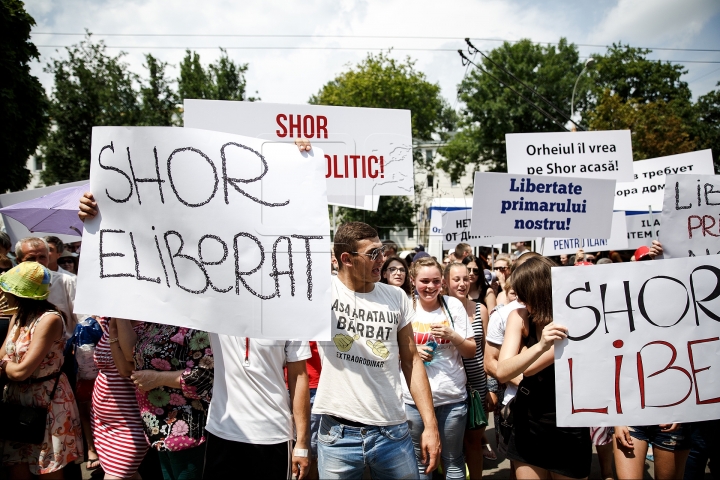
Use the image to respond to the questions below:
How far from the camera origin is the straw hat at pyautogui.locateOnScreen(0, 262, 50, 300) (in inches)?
129

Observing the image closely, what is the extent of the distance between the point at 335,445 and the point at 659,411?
1.55 m

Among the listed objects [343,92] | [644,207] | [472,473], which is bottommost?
[472,473]

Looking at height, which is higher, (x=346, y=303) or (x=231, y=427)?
(x=346, y=303)

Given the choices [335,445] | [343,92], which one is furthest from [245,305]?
[343,92]

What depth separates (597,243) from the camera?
742cm

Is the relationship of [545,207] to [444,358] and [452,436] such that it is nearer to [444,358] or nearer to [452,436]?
[444,358]

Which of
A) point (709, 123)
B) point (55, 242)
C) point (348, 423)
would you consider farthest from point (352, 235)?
point (709, 123)

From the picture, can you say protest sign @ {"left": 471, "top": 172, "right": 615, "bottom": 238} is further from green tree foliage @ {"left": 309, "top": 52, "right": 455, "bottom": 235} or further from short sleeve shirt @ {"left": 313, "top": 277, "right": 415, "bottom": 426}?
green tree foliage @ {"left": 309, "top": 52, "right": 455, "bottom": 235}

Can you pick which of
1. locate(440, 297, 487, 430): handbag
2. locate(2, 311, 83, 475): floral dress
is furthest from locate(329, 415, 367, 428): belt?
locate(2, 311, 83, 475): floral dress

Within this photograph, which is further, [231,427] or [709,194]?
[709,194]

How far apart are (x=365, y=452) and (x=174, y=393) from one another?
1.03 meters

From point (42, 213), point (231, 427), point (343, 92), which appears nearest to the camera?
point (231, 427)

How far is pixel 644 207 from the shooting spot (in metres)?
7.77

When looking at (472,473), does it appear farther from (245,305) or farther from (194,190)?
(194,190)
